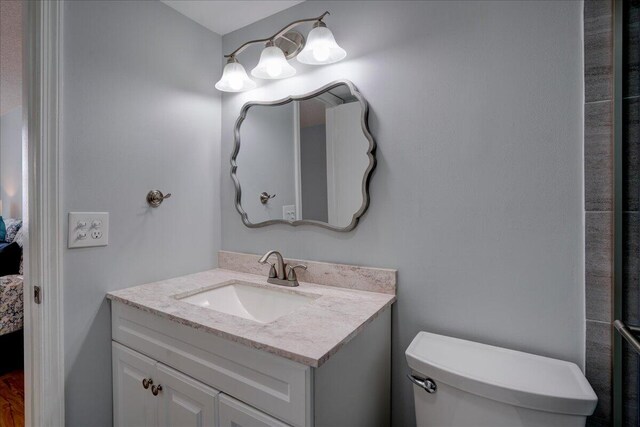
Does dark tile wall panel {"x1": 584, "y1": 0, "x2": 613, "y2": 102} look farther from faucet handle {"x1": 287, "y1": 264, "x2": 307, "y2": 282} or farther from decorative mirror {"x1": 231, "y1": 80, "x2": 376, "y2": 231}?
faucet handle {"x1": 287, "y1": 264, "x2": 307, "y2": 282}

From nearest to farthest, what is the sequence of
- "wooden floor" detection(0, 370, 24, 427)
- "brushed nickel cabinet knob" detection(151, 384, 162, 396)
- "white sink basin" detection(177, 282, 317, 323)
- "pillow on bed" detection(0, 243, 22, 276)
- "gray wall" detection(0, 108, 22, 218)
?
"brushed nickel cabinet knob" detection(151, 384, 162, 396) → "white sink basin" detection(177, 282, 317, 323) → "wooden floor" detection(0, 370, 24, 427) → "pillow on bed" detection(0, 243, 22, 276) → "gray wall" detection(0, 108, 22, 218)

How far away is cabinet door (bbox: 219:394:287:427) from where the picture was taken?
0.83 m

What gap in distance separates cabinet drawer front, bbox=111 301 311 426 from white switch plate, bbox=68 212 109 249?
0.28m

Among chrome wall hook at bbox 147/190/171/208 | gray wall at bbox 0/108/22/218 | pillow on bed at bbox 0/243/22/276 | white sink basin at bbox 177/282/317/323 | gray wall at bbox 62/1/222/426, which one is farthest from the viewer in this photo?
gray wall at bbox 0/108/22/218

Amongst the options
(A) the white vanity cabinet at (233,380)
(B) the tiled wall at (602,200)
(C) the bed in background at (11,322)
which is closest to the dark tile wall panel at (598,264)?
(B) the tiled wall at (602,200)

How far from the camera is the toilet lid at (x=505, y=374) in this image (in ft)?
2.46

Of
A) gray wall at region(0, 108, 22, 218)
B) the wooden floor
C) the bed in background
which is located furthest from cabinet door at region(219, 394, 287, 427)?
gray wall at region(0, 108, 22, 218)

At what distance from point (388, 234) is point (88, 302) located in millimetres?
1213

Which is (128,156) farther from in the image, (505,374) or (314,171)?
(505,374)

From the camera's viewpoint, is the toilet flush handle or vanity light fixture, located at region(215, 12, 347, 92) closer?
→ the toilet flush handle

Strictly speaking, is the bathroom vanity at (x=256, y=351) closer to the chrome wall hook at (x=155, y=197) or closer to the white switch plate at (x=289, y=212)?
the white switch plate at (x=289, y=212)

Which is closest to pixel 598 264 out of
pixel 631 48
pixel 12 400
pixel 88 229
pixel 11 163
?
pixel 631 48

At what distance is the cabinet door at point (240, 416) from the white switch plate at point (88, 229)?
800 mm

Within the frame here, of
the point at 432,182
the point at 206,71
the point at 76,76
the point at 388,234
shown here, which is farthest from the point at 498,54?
the point at 76,76
